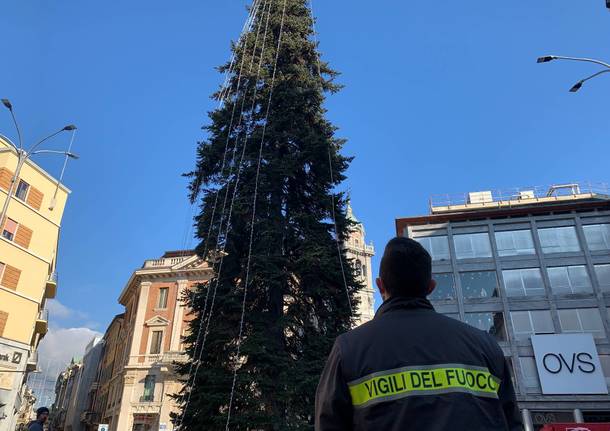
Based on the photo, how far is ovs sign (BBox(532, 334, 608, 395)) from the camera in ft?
84.6

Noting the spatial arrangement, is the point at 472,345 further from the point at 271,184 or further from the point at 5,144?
the point at 5,144

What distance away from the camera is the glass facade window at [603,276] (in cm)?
2853

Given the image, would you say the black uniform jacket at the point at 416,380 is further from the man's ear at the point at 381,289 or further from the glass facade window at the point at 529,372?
the glass facade window at the point at 529,372

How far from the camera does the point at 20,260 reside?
2486 cm

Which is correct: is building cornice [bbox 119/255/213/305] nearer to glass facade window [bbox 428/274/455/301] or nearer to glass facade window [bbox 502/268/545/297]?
glass facade window [bbox 428/274/455/301]

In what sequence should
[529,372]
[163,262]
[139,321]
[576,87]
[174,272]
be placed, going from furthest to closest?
1. [163,262]
2. [174,272]
3. [139,321]
4. [529,372]
5. [576,87]

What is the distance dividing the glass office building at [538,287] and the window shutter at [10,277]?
1033 inches

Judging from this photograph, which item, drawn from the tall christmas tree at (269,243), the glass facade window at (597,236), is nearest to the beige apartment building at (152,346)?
the tall christmas tree at (269,243)

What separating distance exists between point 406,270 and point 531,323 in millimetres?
30795

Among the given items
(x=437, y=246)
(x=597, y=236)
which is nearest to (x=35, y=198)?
(x=437, y=246)

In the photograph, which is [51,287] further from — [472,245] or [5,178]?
[472,245]

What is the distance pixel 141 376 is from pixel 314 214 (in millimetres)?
24901

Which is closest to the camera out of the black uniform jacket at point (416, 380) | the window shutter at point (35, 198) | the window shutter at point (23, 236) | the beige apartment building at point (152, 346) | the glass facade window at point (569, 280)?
the black uniform jacket at point (416, 380)

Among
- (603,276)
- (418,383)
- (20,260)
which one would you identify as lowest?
(418,383)
